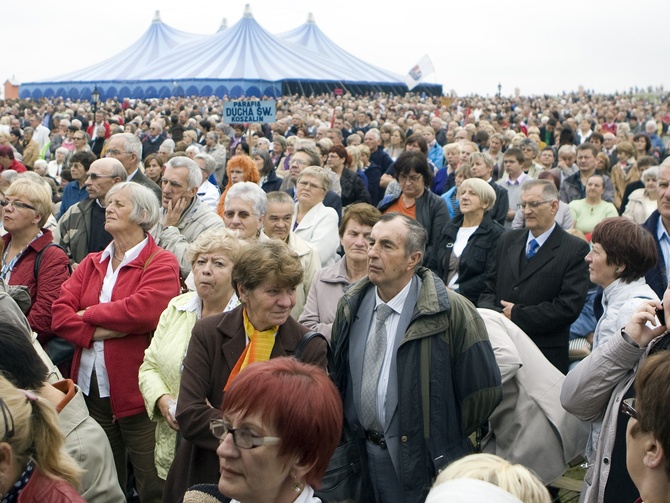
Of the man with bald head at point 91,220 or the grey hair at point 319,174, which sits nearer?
the man with bald head at point 91,220

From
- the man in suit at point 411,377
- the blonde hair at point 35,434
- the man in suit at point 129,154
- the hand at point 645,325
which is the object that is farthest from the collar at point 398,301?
the man in suit at point 129,154

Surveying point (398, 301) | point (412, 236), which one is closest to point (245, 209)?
point (412, 236)

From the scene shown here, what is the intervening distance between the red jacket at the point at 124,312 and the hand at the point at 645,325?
2581 mm

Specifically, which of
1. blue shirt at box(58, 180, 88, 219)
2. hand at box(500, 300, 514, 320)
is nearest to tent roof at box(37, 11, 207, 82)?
blue shirt at box(58, 180, 88, 219)

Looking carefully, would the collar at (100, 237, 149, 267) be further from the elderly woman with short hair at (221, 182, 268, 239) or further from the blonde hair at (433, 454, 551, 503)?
the blonde hair at (433, 454, 551, 503)

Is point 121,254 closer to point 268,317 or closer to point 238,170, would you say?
point 268,317

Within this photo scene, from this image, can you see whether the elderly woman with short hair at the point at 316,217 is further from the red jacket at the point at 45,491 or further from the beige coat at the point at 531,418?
the red jacket at the point at 45,491

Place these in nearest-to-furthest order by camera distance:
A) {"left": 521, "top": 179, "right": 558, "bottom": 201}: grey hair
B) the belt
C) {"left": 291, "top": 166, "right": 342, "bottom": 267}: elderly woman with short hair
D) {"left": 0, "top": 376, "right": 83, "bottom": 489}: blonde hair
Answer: {"left": 0, "top": 376, "right": 83, "bottom": 489}: blonde hair → the belt → {"left": 521, "top": 179, "right": 558, "bottom": 201}: grey hair → {"left": 291, "top": 166, "right": 342, "bottom": 267}: elderly woman with short hair

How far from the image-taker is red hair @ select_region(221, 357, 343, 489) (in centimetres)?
251

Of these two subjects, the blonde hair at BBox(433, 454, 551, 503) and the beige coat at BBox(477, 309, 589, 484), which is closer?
the blonde hair at BBox(433, 454, 551, 503)

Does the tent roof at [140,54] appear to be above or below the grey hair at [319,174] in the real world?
above

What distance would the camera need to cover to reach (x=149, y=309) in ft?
14.9

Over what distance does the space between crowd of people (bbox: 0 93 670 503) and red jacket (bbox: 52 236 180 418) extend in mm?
12

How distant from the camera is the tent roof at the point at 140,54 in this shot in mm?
44281
